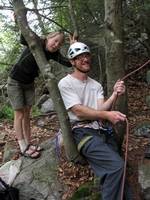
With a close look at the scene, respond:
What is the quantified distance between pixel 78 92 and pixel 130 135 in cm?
196

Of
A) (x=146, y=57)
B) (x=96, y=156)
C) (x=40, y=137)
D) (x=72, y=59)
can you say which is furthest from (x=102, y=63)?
(x=96, y=156)

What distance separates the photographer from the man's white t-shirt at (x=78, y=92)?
14.9ft

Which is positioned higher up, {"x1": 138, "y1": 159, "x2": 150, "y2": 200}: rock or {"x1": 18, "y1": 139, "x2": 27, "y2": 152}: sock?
{"x1": 18, "y1": 139, "x2": 27, "y2": 152}: sock

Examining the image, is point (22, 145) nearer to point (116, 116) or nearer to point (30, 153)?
point (30, 153)

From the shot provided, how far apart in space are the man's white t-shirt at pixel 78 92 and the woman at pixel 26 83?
0.85 m

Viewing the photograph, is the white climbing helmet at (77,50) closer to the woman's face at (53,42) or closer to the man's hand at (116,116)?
the woman's face at (53,42)

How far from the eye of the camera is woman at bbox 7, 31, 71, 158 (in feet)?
17.5

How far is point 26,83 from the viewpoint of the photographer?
5.64m

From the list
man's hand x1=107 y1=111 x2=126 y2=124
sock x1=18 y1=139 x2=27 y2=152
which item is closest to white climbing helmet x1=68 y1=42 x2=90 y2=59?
man's hand x1=107 y1=111 x2=126 y2=124

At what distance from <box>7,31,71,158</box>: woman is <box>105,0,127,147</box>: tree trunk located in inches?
32.7

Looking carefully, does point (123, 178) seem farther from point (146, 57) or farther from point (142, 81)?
point (146, 57)

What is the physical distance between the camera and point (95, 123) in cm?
471

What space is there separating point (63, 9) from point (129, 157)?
12.9 ft

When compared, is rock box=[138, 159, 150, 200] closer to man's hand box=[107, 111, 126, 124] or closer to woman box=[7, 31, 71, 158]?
man's hand box=[107, 111, 126, 124]
